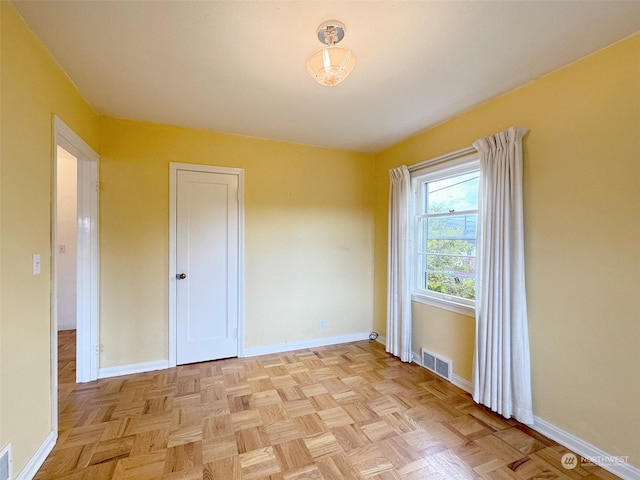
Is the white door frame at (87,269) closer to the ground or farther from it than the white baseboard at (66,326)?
farther from it

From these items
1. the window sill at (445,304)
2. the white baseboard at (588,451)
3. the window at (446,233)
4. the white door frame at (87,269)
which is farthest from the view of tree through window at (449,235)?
the white door frame at (87,269)

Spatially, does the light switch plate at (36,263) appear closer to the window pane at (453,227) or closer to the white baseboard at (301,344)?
the white baseboard at (301,344)

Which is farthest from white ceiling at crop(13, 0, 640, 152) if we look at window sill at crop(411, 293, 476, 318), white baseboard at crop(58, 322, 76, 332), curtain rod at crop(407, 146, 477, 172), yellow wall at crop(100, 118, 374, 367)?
white baseboard at crop(58, 322, 76, 332)

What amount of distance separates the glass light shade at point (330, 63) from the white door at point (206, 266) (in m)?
1.86

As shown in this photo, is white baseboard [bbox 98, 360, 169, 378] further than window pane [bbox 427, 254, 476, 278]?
Yes

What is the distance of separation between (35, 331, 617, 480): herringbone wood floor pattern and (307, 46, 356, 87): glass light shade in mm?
2263

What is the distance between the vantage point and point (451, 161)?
8.93 feet

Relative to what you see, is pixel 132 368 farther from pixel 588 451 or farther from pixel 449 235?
pixel 588 451

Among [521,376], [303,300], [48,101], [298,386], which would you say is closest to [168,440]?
[298,386]

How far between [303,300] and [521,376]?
225 cm

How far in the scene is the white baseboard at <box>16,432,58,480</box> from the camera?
1.54 m

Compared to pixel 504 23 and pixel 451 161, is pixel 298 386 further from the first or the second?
pixel 504 23

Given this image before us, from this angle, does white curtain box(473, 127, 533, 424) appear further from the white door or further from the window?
the white door

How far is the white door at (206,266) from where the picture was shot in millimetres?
3006
